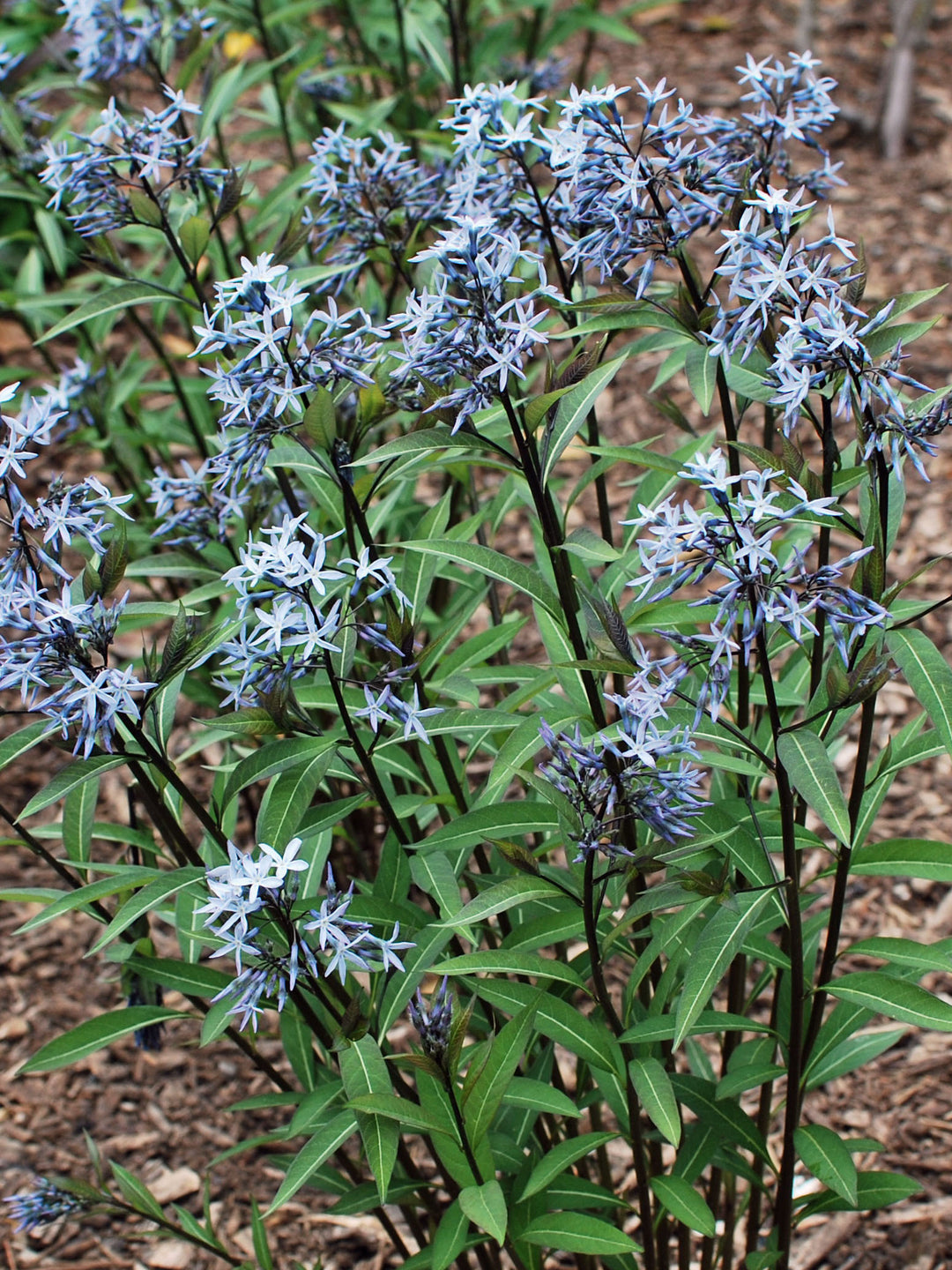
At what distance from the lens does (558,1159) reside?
2273 millimetres

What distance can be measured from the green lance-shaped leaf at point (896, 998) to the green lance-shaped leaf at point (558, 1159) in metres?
0.52

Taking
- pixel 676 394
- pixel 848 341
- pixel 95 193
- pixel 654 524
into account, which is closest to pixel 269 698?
pixel 654 524

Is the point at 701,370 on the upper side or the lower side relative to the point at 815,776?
upper

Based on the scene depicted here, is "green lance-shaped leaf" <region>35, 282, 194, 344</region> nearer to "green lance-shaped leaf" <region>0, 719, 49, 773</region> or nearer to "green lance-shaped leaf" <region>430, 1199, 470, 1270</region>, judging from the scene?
"green lance-shaped leaf" <region>0, 719, 49, 773</region>

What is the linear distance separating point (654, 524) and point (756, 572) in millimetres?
206

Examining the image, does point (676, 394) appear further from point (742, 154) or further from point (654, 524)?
point (654, 524)

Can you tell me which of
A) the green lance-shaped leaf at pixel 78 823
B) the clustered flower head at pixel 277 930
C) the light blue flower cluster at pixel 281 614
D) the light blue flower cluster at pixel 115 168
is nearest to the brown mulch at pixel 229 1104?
the green lance-shaped leaf at pixel 78 823

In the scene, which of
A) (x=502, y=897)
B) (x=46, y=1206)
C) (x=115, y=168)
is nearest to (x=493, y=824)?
(x=502, y=897)

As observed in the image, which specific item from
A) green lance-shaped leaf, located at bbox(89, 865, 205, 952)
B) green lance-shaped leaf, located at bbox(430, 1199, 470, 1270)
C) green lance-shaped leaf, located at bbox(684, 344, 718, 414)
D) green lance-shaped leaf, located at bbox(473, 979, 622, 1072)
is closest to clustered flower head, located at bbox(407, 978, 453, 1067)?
green lance-shaped leaf, located at bbox(473, 979, 622, 1072)

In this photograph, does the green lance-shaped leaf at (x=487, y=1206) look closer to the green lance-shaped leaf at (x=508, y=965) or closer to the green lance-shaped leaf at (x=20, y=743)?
the green lance-shaped leaf at (x=508, y=965)

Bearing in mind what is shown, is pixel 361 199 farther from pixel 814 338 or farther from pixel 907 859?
pixel 907 859

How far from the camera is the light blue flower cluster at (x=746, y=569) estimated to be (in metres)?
1.71

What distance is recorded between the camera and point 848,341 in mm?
1792

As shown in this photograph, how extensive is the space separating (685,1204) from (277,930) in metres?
0.95
